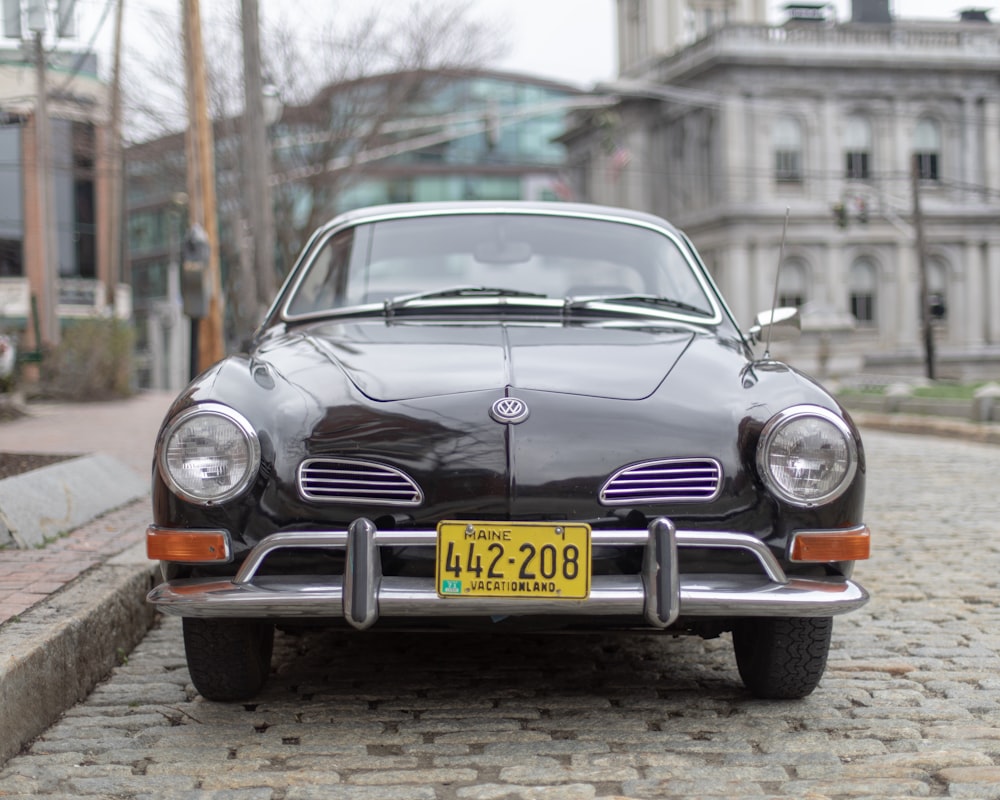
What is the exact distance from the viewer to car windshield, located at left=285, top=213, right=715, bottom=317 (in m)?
4.57

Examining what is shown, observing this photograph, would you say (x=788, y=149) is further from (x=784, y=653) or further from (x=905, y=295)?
(x=784, y=653)

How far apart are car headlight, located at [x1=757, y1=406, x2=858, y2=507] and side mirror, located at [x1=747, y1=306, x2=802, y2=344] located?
3.57 feet

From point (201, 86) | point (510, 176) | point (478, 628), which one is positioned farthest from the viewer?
point (510, 176)

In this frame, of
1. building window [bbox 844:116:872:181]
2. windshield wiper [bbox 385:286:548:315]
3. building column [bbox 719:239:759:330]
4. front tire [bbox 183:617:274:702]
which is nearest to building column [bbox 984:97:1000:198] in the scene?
building window [bbox 844:116:872:181]

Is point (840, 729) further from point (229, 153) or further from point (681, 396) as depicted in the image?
point (229, 153)

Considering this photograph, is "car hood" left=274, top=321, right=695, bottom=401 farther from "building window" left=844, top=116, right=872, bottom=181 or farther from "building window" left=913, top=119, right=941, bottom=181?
"building window" left=913, top=119, right=941, bottom=181

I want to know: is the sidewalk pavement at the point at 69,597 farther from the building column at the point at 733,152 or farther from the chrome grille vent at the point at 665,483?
the building column at the point at 733,152

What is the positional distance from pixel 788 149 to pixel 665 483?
5077 centimetres

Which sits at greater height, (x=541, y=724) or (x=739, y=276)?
(x=739, y=276)

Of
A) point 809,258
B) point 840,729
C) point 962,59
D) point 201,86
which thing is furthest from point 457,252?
point 962,59

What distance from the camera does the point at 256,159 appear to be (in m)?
14.6

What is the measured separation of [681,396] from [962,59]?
5524cm

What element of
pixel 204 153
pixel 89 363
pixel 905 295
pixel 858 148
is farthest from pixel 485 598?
pixel 858 148

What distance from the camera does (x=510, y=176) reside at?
7644 centimetres
